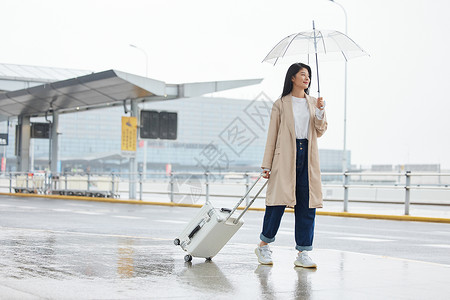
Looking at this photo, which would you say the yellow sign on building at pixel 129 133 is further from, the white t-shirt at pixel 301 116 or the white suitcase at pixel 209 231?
the white t-shirt at pixel 301 116

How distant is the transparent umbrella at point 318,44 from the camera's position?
7488mm

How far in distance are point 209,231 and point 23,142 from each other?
103 feet

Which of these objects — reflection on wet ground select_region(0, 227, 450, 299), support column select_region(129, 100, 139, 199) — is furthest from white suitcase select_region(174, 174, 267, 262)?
support column select_region(129, 100, 139, 199)

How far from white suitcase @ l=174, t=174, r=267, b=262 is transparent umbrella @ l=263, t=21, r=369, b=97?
5.15ft

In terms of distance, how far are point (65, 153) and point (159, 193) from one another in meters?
121

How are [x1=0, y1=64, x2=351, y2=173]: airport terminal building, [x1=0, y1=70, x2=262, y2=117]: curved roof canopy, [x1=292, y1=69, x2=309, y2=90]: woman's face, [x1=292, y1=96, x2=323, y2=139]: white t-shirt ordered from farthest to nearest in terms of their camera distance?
[x1=0, y1=64, x2=351, y2=173]: airport terminal building < [x1=0, y1=70, x2=262, y2=117]: curved roof canopy < [x1=292, y1=69, x2=309, y2=90]: woman's face < [x1=292, y1=96, x2=323, y2=139]: white t-shirt

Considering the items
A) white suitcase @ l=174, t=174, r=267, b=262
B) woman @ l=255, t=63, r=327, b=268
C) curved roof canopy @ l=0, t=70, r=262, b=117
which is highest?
curved roof canopy @ l=0, t=70, r=262, b=117

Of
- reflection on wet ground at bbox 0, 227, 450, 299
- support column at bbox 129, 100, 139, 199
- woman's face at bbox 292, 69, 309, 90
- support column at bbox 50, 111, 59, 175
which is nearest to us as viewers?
reflection on wet ground at bbox 0, 227, 450, 299

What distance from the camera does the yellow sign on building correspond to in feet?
91.2

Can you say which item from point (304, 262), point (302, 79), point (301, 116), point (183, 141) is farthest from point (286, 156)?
point (183, 141)

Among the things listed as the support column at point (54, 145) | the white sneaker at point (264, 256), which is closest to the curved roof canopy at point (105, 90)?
the support column at point (54, 145)

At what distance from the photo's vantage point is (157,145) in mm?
158875

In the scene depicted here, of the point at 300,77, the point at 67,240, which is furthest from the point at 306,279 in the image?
the point at 67,240

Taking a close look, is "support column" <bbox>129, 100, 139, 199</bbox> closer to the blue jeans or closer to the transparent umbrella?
the transparent umbrella
